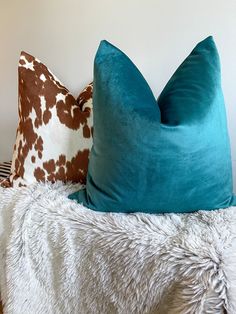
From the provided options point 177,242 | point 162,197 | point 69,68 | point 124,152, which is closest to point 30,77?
point 69,68

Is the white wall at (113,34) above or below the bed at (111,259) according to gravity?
above

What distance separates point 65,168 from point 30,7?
796 mm

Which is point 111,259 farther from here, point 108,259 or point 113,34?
point 113,34

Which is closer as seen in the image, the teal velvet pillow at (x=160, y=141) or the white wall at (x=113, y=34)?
the teal velvet pillow at (x=160, y=141)

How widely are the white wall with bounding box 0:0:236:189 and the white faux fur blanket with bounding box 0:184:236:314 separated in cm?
54

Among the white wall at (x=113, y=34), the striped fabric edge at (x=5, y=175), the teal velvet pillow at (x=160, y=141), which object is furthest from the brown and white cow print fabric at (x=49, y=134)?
the white wall at (x=113, y=34)

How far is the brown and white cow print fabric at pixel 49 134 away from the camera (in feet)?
3.82

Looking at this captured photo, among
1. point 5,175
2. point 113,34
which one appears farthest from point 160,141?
point 5,175

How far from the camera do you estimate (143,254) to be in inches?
31.9

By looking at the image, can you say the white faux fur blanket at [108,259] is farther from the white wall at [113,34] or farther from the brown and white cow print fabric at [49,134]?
the white wall at [113,34]

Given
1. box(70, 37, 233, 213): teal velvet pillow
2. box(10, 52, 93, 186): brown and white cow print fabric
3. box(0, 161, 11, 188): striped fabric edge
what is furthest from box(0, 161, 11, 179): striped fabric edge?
box(70, 37, 233, 213): teal velvet pillow

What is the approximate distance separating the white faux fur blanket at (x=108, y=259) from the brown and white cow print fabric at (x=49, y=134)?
0.22ft

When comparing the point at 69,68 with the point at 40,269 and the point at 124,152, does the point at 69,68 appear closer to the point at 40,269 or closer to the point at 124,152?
the point at 124,152

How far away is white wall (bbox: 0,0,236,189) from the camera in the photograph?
114 cm
